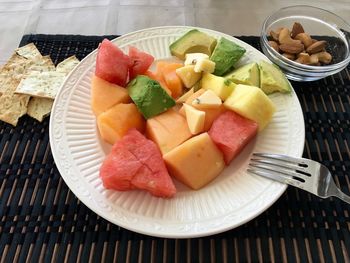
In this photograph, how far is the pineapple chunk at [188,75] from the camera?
3.57 feet

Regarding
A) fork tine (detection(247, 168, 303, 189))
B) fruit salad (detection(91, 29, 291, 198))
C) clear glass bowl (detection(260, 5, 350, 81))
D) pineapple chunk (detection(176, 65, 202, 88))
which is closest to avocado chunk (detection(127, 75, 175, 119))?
fruit salad (detection(91, 29, 291, 198))

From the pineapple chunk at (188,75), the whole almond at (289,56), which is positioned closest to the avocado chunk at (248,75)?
the pineapple chunk at (188,75)

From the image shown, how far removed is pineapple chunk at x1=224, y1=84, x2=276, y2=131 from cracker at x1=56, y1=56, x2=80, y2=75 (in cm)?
64

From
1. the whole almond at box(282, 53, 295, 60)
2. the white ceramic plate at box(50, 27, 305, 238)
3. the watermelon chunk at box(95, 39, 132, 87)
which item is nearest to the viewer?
the white ceramic plate at box(50, 27, 305, 238)

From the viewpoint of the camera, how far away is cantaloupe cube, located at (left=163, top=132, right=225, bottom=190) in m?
0.91

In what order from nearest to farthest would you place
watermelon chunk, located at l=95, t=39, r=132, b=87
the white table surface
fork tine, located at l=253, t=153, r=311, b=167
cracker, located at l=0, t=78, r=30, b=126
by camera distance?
fork tine, located at l=253, t=153, r=311, b=167 → watermelon chunk, located at l=95, t=39, r=132, b=87 → cracker, located at l=0, t=78, r=30, b=126 → the white table surface

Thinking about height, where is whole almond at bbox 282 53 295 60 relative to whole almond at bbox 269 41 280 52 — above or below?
below

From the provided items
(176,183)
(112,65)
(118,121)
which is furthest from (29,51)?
(176,183)

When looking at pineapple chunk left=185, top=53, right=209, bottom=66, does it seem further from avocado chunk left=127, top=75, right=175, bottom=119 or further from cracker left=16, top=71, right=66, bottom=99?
cracker left=16, top=71, right=66, bottom=99

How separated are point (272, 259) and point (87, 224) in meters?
0.51

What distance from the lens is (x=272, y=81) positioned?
3.57ft

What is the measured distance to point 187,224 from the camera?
32.6 inches

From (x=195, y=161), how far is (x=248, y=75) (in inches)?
14.1

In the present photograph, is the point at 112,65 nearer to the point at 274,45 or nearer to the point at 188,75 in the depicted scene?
the point at 188,75
